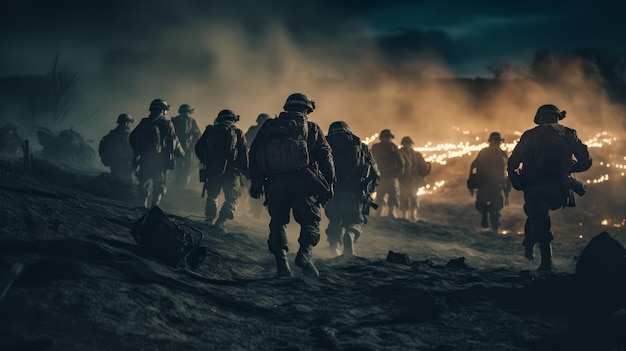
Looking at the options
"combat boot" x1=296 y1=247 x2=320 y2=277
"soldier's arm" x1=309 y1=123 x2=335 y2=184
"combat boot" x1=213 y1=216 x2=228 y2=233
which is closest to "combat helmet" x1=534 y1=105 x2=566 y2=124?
"soldier's arm" x1=309 y1=123 x2=335 y2=184

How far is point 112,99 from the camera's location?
34750mm

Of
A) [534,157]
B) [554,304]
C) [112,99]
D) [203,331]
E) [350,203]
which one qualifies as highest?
[112,99]

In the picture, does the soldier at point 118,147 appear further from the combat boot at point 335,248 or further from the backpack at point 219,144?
the combat boot at point 335,248

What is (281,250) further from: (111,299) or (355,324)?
(111,299)

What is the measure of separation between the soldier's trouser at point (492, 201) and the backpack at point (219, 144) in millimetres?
7146

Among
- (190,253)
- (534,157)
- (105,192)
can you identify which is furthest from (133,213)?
(534,157)

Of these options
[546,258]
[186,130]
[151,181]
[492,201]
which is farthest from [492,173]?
[151,181]

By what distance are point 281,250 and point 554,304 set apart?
10.2 ft

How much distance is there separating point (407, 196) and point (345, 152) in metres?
8.97

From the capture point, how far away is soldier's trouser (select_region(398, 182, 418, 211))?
18906 mm

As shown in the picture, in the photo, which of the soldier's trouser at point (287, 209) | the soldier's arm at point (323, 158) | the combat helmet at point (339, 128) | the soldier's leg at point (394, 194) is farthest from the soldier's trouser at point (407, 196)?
the soldier's trouser at point (287, 209)

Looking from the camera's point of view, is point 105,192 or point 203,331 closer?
point 203,331

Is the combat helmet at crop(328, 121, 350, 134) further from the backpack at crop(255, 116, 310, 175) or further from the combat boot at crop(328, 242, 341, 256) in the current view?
the backpack at crop(255, 116, 310, 175)

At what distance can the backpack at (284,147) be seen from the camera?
24.6 feet
